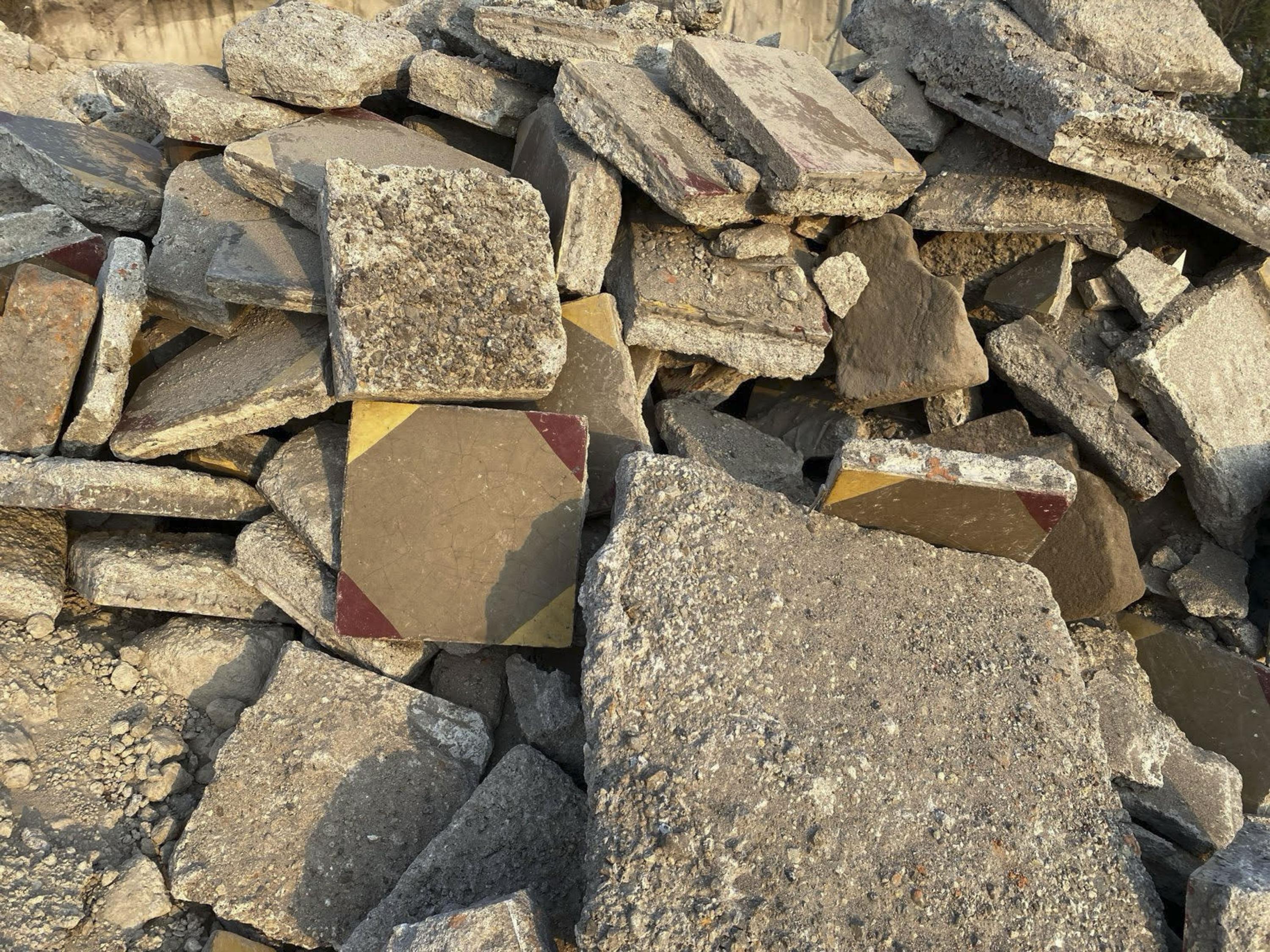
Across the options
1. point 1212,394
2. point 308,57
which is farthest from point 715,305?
point 1212,394

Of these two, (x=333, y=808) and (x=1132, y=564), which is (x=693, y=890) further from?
(x=1132, y=564)

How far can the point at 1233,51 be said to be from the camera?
688cm

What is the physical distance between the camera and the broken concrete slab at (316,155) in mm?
2922

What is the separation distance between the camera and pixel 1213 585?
305 centimetres

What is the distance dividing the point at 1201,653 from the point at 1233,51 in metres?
6.08

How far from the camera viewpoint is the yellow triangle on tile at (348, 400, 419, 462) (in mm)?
2508

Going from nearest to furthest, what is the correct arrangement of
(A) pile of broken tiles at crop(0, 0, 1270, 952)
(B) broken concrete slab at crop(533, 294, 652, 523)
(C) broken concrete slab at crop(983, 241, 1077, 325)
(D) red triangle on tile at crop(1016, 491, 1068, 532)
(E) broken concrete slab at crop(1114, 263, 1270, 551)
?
(A) pile of broken tiles at crop(0, 0, 1270, 952) < (D) red triangle on tile at crop(1016, 491, 1068, 532) < (B) broken concrete slab at crop(533, 294, 652, 523) < (E) broken concrete slab at crop(1114, 263, 1270, 551) < (C) broken concrete slab at crop(983, 241, 1077, 325)

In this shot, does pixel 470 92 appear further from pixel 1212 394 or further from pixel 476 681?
pixel 1212 394

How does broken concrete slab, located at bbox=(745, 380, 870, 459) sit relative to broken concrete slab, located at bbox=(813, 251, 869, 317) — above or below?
below

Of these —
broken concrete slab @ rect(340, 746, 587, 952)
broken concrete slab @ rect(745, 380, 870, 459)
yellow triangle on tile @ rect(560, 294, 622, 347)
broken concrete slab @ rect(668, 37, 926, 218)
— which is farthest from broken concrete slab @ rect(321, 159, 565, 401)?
broken concrete slab @ rect(745, 380, 870, 459)

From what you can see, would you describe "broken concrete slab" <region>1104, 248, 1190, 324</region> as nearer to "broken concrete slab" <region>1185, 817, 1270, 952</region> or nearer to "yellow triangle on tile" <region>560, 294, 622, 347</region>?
"yellow triangle on tile" <region>560, 294, 622, 347</region>

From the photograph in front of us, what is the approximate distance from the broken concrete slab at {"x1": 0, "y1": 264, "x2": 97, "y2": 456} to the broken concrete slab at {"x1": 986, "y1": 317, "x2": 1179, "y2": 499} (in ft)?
9.60

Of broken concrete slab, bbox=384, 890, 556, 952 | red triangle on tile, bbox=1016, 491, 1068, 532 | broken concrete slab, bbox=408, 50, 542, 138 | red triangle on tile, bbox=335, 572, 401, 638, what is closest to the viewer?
broken concrete slab, bbox=384, 890, 556, 952

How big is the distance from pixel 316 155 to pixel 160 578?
57.8 inches
